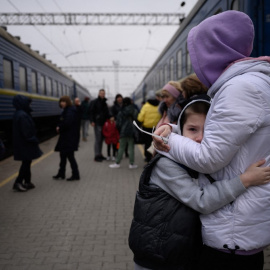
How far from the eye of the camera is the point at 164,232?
1.50 m

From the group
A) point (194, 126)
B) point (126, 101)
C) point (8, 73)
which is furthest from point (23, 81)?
point (194, 126)

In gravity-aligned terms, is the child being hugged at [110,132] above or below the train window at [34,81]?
below

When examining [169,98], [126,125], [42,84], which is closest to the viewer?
[169,98]

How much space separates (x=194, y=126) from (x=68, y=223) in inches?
126

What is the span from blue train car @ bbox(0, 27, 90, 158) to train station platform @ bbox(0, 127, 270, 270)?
3250 mm

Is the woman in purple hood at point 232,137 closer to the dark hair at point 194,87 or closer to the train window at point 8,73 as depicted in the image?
the dark hair at point 194,87

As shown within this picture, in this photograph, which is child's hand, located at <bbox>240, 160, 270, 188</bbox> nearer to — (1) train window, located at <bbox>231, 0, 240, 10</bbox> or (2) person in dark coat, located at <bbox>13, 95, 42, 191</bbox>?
(1) train window, located at <bbox>231, 0, 240, 10</bbox>

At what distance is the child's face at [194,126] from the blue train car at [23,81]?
8.52 m

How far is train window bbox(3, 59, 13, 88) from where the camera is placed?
9.57 m

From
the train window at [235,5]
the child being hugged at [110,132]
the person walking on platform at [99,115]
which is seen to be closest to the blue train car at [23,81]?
the person walking on platform at [99,115]

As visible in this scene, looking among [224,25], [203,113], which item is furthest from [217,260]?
[224,25]

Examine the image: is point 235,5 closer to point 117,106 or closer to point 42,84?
point 117,106

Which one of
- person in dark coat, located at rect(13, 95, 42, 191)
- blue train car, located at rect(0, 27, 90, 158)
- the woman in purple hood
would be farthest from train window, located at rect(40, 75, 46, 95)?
the woman in purple hood

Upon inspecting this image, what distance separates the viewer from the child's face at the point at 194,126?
5.40 ft
